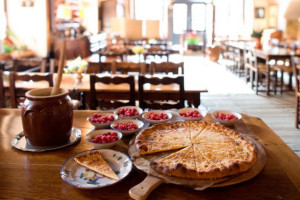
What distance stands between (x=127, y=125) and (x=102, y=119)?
0.16m

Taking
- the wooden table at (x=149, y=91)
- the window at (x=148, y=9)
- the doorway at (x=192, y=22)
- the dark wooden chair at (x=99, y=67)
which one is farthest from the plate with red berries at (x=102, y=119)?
the window at (x=148, y=9)

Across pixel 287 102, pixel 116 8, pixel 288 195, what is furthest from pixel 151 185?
pixel 116 8

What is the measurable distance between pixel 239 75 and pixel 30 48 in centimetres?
515

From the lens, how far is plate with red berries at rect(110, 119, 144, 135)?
149 cm

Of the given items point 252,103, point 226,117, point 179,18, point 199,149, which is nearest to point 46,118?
point 199,149

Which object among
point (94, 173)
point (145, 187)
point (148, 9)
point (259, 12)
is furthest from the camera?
point (148, 9)

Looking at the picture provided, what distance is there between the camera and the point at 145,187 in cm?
101

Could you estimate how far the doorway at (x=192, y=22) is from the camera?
14664 mm

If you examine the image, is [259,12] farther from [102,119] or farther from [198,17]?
[102,119]

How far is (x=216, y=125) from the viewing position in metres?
1.55

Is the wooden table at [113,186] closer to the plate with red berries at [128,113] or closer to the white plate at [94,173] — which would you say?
the white plate at [94,173]

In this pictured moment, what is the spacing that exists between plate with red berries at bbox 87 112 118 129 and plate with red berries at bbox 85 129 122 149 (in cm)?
12

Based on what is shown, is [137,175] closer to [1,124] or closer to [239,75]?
[1,124]

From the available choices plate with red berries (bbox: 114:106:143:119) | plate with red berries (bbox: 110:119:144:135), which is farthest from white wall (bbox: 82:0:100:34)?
plate with red berries (bbox: 110:119:144:135)
